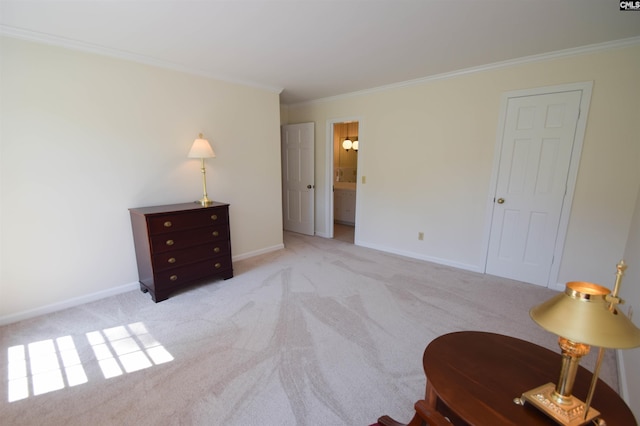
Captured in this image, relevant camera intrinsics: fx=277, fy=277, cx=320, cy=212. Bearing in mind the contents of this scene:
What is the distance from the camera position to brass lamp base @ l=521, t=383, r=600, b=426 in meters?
0.84

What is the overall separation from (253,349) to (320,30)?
2574 mm

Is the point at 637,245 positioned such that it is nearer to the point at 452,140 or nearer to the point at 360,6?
the point at 452,140

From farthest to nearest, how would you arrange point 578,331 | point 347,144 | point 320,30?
point 347,144
point 320,30
point 578,331

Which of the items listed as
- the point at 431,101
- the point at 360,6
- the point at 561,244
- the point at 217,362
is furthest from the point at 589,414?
the point at 431,101

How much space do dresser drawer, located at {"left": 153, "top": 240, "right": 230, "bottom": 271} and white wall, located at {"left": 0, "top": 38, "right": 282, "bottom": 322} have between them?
532 millimetres

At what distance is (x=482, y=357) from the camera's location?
1.16 metres

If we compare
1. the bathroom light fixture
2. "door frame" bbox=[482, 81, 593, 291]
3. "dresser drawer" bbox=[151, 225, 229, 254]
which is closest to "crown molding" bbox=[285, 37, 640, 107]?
"door frame" bbox=[482, 81, 593, 291]

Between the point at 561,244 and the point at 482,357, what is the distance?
8.57ft

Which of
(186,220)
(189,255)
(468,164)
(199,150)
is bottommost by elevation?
(189,255)

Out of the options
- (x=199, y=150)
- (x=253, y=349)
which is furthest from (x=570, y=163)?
(x=199, y=150)

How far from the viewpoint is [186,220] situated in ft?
9.39

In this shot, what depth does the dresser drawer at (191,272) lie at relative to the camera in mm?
2754

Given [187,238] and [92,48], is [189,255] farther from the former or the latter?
[92,48]

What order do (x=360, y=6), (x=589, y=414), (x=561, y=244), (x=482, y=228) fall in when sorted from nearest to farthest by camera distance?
(x=589, y=414), (x=360, y=6), (x=561, y=244), (x=482, y=228)
